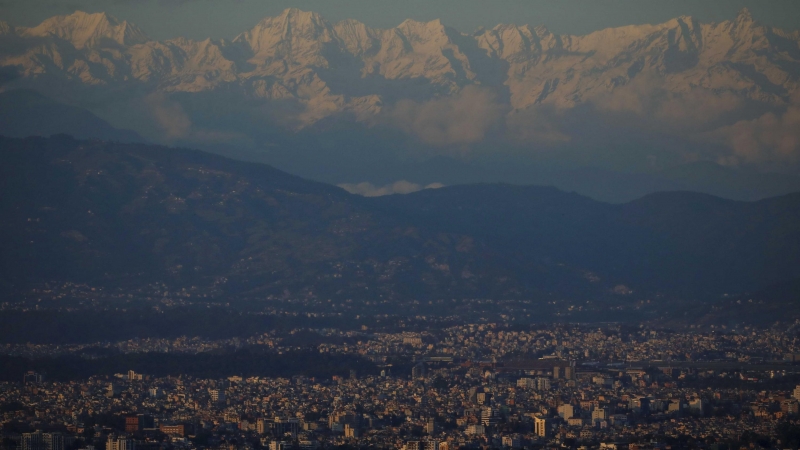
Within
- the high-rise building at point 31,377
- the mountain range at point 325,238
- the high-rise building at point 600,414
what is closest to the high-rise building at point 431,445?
the high-rise building at point 600,414

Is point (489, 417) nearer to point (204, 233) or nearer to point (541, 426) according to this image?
point (541, 426)

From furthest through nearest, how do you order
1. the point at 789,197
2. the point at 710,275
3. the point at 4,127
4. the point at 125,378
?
the point at 4,127 → the point at 789,197 → the point at 710,275 → the point at 125,378

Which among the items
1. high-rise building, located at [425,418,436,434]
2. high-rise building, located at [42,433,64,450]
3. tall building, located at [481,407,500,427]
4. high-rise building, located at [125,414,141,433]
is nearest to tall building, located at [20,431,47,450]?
high-rise building, located at [42,433,64,450]

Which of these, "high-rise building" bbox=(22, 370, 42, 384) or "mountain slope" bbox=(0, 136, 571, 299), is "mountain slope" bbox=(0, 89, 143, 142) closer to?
"mountain slope" bbox=(0, 136, 571, 299)

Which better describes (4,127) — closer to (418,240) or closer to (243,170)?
(243,170)

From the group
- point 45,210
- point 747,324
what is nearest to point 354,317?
point 747,324

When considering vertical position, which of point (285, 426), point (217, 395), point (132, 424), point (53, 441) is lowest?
point (53, 441)

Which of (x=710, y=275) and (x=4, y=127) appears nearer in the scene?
(x=710, y=275)

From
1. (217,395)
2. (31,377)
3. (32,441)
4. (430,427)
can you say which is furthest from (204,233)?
(32,441)
